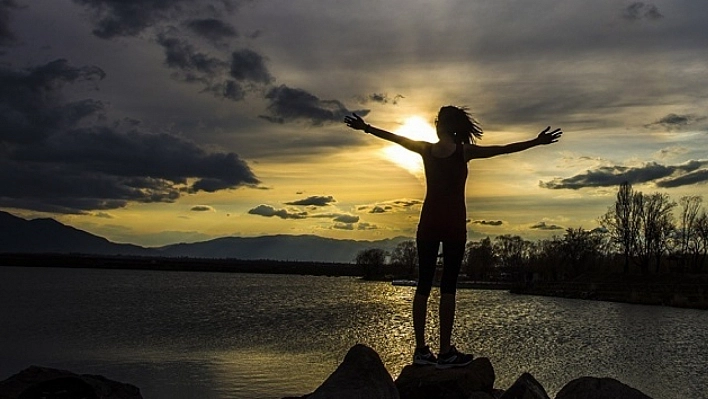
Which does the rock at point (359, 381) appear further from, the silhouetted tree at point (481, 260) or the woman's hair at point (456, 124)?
the silhouetted tree at point (481, 260)

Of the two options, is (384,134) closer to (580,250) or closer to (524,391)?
(524,391)

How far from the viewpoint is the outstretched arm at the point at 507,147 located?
7684mm

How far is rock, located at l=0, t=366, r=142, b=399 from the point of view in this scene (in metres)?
8.09

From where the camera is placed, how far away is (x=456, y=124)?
822 centimetres

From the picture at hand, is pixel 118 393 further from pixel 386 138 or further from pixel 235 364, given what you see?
pixel 235 364

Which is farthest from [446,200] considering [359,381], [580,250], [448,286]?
[580,250]

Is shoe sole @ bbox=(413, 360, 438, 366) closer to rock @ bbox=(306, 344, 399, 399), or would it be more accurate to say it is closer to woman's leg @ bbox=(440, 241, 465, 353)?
woman's leg @ bbox=(440, 241, 465, 353)

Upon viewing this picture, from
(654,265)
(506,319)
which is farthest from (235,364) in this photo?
(654,265)

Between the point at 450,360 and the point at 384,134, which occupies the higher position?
the point at 384,134

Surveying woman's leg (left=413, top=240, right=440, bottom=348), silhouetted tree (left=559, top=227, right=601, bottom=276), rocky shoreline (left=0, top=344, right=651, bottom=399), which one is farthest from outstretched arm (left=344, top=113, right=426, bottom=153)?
silhouetted tree (left=559, top=227, right=601, bottom=276)

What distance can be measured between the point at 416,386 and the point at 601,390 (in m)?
2.04

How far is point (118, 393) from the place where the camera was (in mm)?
10844

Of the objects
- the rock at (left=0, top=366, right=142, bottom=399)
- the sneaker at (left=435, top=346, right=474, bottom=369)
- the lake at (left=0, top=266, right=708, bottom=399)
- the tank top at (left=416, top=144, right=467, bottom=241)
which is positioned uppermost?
the tank top at (left=416, top=144, right=467, bottom=241)

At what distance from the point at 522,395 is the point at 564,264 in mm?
140764
